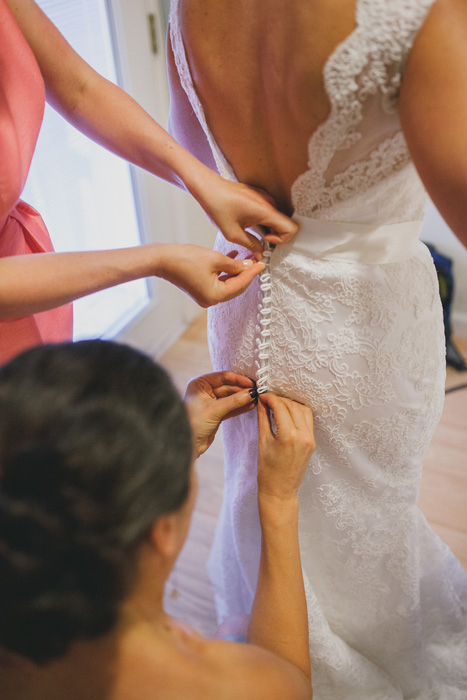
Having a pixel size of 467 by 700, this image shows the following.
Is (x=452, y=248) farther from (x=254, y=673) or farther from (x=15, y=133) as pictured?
(x=254, y=673)

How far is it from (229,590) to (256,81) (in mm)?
1088

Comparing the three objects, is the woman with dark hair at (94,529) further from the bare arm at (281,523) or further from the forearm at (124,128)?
the forearm at (124,128)

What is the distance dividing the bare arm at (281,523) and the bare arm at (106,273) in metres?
0.19

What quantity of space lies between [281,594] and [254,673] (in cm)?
18

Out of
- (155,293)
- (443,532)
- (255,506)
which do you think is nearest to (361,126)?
(255,506)

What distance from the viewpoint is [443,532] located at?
154 cm

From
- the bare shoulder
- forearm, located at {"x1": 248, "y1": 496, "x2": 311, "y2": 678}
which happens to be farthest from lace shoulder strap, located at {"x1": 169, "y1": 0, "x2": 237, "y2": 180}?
the bare shoulder

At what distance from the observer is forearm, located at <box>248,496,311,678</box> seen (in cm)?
75

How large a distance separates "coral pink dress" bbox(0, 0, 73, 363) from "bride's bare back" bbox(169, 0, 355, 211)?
25cm

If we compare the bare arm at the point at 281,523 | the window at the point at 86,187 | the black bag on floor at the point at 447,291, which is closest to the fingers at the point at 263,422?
the bare arm at the point at 281,523

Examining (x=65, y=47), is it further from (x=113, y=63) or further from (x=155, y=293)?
(x=155, y=293)

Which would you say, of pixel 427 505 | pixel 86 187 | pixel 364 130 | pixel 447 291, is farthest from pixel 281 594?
pixel 447 291

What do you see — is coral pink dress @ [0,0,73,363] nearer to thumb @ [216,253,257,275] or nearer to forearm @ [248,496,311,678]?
thumb @ [216,253,257,275]

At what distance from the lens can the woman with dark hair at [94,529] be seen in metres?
A: 0.42
